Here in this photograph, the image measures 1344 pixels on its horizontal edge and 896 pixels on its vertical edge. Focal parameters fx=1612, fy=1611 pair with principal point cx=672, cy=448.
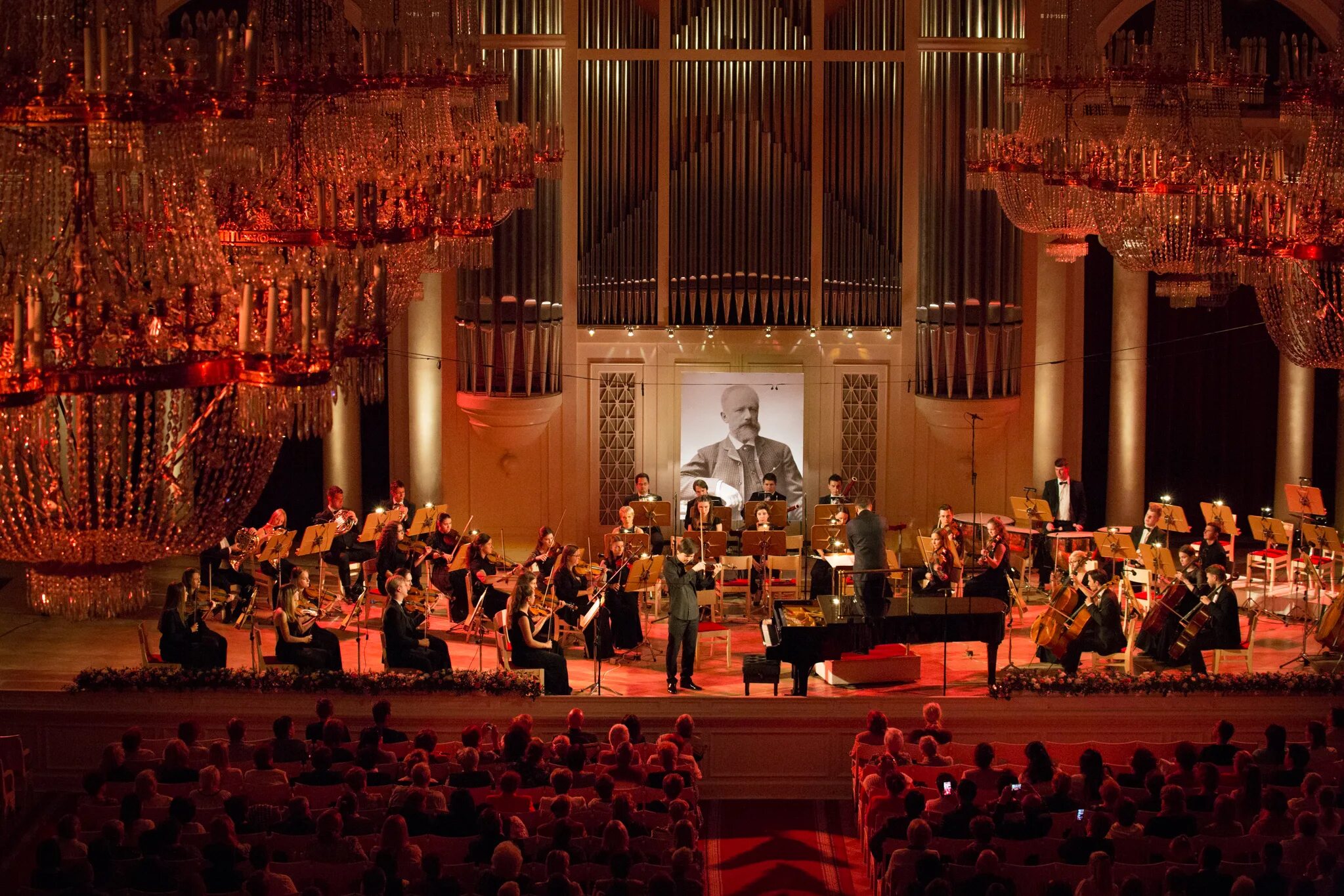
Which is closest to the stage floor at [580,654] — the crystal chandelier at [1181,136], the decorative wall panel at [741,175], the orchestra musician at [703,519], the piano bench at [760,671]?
the piano bench at [760,671]

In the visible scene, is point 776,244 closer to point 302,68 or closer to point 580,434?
point 580,434

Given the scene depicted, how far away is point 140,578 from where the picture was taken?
5977 millimetres

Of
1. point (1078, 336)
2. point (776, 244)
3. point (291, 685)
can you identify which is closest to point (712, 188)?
point (776, 244)

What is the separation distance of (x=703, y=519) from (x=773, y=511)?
714mm

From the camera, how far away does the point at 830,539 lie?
14.8m

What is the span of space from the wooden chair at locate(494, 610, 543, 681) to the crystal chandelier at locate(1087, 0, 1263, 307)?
5.41m

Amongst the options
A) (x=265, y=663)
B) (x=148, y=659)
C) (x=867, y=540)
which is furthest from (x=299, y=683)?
(x=867, y=540)

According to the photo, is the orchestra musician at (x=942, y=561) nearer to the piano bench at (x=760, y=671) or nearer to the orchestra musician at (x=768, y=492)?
the orchestra musician at (x=768, y=492)

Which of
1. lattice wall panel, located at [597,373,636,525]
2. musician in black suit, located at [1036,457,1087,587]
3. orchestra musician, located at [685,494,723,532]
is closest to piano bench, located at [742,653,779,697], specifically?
orchestra musician, located at [685,494,723,532]

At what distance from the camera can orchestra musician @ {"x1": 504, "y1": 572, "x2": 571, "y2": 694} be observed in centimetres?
1230

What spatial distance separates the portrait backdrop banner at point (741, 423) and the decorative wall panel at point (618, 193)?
107 cm

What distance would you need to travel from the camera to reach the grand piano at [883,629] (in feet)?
40.0

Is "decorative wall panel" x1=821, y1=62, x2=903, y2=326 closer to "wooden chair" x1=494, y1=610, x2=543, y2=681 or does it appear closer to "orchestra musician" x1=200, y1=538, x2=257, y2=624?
"wooden chair" x1=494, y1=610, x2=543, y2=681

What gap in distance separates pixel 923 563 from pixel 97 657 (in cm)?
798
